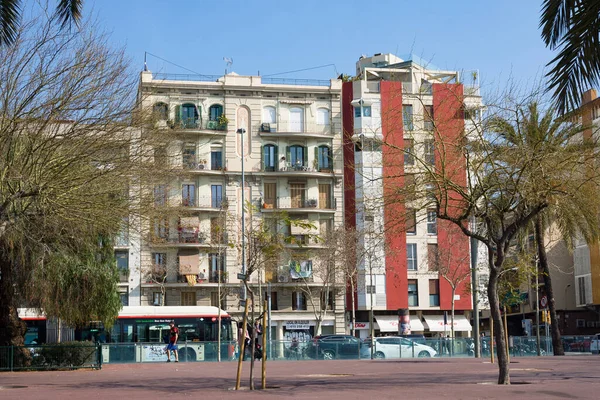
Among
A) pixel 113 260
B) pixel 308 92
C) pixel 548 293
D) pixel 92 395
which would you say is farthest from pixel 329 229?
pixel 92 395

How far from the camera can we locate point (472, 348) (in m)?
43.3

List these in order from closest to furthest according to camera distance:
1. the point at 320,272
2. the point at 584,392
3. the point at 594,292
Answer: the point at 584,392
the point at 320,272
the point at 594,292

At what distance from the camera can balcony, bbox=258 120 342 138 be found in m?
69.8

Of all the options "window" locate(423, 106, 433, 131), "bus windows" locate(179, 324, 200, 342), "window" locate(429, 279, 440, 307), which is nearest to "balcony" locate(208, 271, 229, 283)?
"window" locate(429, 279, 440, 307)

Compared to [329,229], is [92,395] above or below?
below

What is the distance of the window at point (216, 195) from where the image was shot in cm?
6844

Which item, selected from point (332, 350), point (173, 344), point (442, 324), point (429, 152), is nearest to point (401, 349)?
point (332, 350)

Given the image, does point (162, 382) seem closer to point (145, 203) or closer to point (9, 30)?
point (145, 203)

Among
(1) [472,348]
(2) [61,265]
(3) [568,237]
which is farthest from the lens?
→ (1) [472,348]

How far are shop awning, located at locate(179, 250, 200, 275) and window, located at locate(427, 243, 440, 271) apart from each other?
17.5 meters

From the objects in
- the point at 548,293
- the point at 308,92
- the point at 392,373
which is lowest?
the point at 392,373

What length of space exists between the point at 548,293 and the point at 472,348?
4708 mm

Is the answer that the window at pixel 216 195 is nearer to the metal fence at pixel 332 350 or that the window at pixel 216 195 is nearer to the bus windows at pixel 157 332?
the bus windows at pixel 157 332

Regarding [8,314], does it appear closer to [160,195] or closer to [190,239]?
[160,195]
